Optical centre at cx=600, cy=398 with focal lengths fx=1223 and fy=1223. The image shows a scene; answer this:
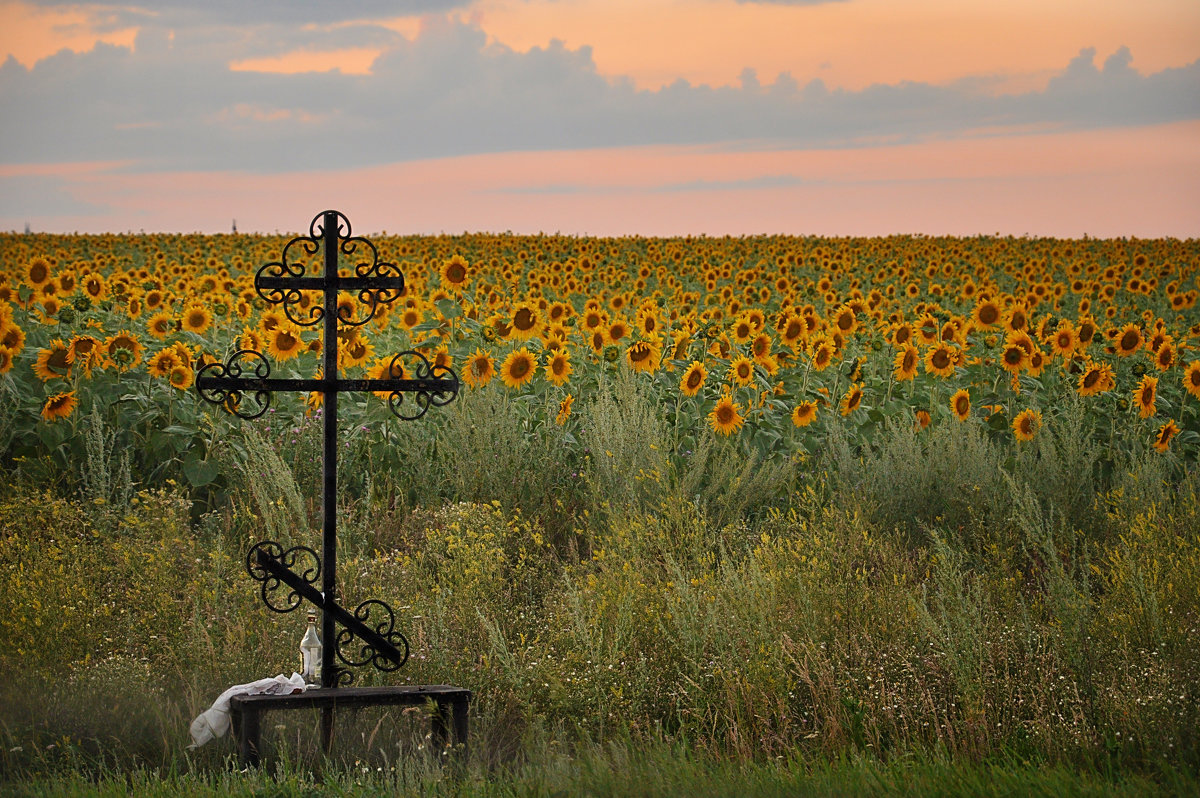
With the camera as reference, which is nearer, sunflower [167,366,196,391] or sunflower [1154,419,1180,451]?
sunflower [167,366,196,391]

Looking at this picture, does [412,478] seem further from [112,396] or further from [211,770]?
[211,770]

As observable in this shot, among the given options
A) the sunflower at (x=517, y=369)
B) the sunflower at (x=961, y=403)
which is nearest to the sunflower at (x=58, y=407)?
the sunflower at (x=517, y=369)

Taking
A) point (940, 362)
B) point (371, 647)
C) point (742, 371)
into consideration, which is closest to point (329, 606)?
point (371, 647)

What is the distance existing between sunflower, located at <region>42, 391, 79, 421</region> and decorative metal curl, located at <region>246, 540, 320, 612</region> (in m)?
2.14

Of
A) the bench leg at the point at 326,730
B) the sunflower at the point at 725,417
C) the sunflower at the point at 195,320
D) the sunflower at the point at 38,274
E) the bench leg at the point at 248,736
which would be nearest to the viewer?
the bench leg at the point at 248,736

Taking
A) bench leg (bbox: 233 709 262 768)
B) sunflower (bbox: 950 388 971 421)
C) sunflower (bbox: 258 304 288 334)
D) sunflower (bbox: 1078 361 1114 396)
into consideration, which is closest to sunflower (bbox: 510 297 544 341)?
sunflower (bbox: 258 304 288 334)

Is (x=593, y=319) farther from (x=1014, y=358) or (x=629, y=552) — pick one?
(x=629, y=552)

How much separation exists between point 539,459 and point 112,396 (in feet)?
10.4

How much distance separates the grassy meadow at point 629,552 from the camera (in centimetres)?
471

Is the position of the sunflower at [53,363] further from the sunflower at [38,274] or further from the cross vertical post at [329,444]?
the cross vertical post at [329,444]

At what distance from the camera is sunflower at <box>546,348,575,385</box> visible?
28.7ft

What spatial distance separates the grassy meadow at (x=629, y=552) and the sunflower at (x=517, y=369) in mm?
20

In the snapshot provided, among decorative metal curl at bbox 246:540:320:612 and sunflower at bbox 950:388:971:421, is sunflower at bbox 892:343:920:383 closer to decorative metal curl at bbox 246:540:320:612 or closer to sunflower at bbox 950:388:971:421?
sunflower at bbox 950:388:971:421

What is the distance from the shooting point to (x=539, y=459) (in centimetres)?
785
